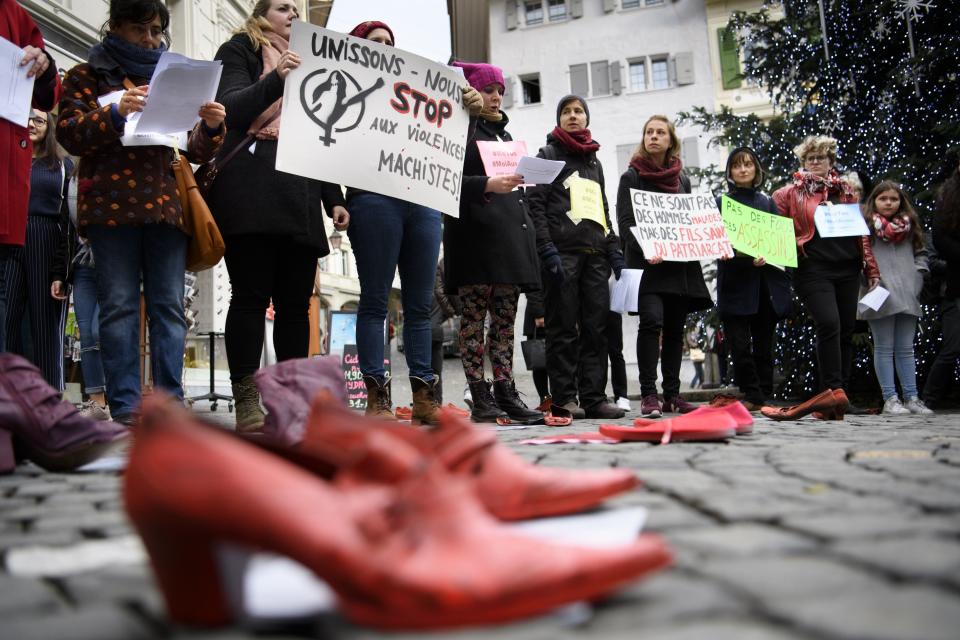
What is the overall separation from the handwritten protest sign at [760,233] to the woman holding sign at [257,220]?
10.7 feet

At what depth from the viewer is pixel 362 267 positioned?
426 centimetres

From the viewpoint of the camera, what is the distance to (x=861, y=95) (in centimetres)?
907

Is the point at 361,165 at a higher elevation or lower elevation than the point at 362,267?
higher

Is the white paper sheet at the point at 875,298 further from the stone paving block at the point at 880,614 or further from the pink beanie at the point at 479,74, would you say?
the stone paving block at the point at 880,614

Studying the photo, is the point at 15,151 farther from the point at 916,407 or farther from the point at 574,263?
the point at 916,407

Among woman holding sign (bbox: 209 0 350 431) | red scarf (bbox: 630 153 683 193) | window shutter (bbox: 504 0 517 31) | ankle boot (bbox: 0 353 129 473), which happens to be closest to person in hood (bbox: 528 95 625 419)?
red scarf (bbox: 630 153 683 193)

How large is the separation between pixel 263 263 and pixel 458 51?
3.74m

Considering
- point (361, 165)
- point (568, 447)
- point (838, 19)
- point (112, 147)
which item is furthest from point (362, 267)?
point (838, 19)

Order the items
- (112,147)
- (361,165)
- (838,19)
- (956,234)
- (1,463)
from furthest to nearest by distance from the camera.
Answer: (838,19) < (956,234) < (361,165) < (112,147) < (1,463)

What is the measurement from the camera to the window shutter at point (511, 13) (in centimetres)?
2766

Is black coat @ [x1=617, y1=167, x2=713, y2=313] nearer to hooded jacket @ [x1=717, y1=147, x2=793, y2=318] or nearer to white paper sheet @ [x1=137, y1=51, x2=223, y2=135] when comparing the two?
hooded jacket @ [x1=717, y1=147, x2=793, y2=318]

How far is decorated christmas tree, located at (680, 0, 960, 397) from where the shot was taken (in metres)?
8.15

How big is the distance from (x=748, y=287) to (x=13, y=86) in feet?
15.7

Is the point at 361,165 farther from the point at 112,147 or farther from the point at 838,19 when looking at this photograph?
the point at 838,19
